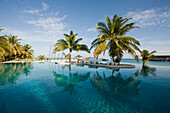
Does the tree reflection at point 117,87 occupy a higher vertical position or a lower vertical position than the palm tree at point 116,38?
lower

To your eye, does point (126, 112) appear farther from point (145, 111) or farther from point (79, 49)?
point (79, 49)

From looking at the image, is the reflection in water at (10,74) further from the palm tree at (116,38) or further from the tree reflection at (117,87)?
the palm tree at (116,38)

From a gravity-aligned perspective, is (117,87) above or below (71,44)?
below

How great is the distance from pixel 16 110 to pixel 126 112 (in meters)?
3.84

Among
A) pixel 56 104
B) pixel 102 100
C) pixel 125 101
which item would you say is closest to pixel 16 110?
pixel 56 104

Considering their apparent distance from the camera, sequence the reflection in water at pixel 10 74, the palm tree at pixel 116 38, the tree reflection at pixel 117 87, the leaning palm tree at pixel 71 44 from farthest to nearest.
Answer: the leaning palm tree at pixel 71 44 < the palm tree at pixel 116 38 < the reflection in water at pixel 10 74 < the tree reflection at pixel 117 87

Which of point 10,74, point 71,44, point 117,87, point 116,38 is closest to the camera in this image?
→ point 117,87

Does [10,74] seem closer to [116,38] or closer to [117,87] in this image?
[117,87]

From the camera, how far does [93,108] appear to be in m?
3.08

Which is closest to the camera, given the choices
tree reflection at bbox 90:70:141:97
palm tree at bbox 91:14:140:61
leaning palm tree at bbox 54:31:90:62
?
tree reflection at bbox 90:70:141:97

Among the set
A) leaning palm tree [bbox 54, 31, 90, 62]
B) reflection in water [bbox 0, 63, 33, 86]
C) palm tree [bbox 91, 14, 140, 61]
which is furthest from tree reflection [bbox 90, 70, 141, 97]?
leaning palm tree [bbox 54, 31, 90, 62]

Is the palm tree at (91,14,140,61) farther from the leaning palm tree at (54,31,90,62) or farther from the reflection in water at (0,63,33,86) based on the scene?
the reflection in water at (0,63,33,86)

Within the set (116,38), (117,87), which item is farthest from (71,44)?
(117,87)

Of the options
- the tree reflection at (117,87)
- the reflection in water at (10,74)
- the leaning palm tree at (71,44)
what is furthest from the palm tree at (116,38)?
the reflection in water at (10,74)
